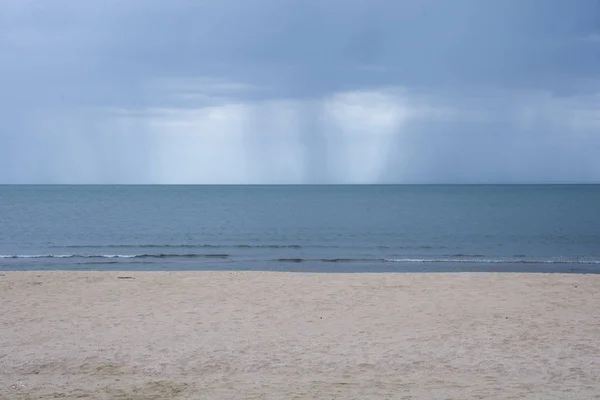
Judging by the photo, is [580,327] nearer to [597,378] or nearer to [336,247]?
[597,378]

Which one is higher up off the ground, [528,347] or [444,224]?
[528,347]

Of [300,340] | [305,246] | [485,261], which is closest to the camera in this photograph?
[300,340]

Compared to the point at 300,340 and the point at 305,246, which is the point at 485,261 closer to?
the point at 305,246

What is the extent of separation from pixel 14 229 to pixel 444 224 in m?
39.1

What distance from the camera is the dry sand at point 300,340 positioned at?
885cm

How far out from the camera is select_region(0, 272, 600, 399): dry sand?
8852 mm

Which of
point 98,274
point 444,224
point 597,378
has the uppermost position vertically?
point 597,378

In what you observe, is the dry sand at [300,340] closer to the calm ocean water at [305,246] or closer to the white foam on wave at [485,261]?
the calm ocean water at [305,246]

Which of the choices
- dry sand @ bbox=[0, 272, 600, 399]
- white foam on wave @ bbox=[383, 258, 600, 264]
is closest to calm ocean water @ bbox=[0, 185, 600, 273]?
white foam on wave @ bbox=[383, 258, 600, 264]

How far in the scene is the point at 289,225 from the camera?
57562mm

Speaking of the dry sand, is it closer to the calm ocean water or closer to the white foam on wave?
the calm ocean water

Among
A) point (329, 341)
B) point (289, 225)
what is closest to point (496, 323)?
point (329, 341)

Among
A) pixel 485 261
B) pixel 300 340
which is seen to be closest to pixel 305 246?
pixel 485 261

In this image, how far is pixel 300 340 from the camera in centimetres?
1136
